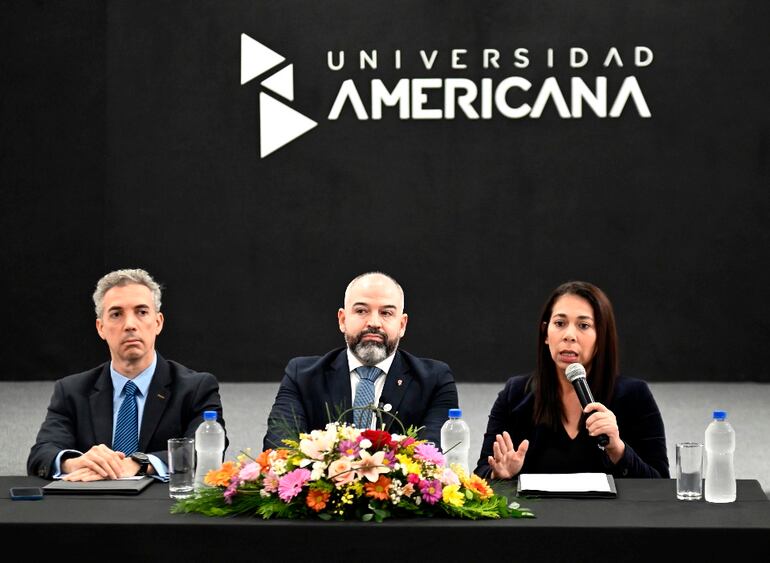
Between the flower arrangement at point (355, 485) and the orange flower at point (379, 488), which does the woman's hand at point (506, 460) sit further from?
the orange flower at point (379, 488)

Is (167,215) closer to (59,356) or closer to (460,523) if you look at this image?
(59,356)

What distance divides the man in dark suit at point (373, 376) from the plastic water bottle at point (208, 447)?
70cm

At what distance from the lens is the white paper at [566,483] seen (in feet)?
10.3

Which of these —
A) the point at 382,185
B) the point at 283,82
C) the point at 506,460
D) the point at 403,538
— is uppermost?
the point at 283,82

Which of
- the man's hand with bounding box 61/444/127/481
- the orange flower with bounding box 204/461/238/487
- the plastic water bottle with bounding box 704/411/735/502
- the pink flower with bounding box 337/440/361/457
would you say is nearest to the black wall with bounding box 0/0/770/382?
the man's hand with bounding box 61/444/127/481

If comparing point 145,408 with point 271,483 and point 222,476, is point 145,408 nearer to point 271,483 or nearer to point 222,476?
point 222,476

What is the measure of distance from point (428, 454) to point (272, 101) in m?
6.94

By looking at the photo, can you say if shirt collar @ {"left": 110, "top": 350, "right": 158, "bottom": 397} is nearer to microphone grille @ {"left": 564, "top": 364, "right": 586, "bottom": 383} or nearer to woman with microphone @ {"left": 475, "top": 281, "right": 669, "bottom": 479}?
woman with microphone @ {"left": 475, "top": 281, "right": 669, "bottom": 479}

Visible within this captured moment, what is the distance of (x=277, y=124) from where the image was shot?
957 cm

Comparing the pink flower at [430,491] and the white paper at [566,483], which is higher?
the pink flower at [430,491]

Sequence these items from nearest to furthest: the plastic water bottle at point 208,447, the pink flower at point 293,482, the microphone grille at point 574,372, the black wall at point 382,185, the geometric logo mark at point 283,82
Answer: the pink flower at point 293,482
the plastic water bottle at point 208,447
the microphone grille at point 574,372
the black wall at point 382,185
the geometric logo mark at point 283,82

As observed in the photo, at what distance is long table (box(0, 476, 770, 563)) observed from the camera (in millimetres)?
2748

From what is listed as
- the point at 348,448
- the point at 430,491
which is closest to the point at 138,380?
the point at 348,448

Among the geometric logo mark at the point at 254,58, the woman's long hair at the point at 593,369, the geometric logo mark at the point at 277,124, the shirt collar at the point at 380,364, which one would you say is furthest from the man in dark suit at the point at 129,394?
the geometric logo mark at the point at 254,58
